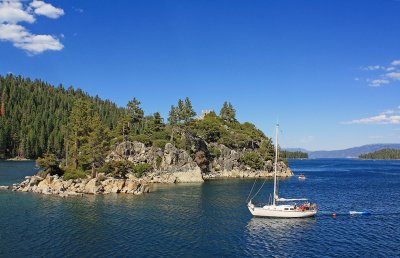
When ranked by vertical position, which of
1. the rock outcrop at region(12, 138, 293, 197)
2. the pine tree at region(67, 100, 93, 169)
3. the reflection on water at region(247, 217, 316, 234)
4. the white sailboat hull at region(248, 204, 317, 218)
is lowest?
the reflection on water at region(247, 217, 316, 234)

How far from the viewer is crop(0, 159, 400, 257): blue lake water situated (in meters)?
44.2

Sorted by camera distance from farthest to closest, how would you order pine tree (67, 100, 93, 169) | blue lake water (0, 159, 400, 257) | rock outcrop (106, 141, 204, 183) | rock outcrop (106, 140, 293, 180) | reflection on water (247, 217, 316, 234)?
rock outcrop (106, 140, 293, 180) → rock outcrop (106, 141, 204, 183) → pine tree (67, 100, 93, 169) → reflection on water (247, 217, 316, 234) → blue lake water (0, 159, 400, 257)

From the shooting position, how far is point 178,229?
5466 centimetres

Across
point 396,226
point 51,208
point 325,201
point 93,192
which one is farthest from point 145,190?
point 396,226

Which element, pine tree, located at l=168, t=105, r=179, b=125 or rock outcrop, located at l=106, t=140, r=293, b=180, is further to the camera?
pine tree, located at l=168, t=105, r=179, b=125

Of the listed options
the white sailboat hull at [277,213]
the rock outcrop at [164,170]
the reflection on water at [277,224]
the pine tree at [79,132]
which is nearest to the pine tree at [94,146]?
the pine tree at [79,132]

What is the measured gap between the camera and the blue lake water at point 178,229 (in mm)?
44156

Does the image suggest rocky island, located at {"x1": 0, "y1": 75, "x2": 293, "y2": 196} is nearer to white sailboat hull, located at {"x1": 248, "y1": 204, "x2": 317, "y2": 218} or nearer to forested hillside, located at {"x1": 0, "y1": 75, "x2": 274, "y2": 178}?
forested hillside, located at {"x1": 0, "y1": 75, "x2": 274, "y2": 178}

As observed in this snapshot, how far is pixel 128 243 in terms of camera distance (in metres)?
46.2

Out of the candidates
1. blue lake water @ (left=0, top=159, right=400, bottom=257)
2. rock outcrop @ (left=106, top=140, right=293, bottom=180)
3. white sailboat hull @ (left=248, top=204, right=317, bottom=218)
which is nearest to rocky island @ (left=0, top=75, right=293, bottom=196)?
rock outcrop @ (left=106, top=140, right=293, bottom=180)

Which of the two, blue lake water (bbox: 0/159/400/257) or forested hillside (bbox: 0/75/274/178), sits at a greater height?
forested hillside (bbox: 0/75/274/178)

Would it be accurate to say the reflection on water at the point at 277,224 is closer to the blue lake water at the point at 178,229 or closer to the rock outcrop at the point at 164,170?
the blue lake water at the point at 178,229

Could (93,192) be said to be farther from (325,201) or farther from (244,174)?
(244,174)

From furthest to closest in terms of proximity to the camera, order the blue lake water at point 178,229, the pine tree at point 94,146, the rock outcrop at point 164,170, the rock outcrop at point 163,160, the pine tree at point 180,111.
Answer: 1. the pine tree at point 180,111
2. the rock outcrop at point 163,160
3. the pine tree at point 94,146
4. the rock outcrop at point 164,170
5. the blue lake water at point 178,229
